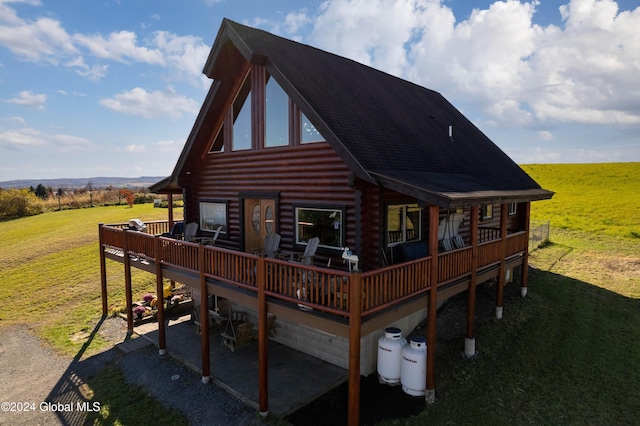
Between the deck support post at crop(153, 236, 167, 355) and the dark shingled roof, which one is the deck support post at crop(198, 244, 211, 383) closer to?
the deck support post at crop(153, 236, 167, 355)

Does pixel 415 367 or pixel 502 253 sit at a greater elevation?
pixel 502 253

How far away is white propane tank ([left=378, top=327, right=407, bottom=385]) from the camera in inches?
347

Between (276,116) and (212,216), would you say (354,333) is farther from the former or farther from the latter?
(212,216)

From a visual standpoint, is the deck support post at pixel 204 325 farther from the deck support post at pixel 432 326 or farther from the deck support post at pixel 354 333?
the deck support post at pixel 432 326

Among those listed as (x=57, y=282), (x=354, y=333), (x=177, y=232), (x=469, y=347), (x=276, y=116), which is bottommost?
(x=57, y=282)

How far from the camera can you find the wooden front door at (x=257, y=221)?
1201 centimetres

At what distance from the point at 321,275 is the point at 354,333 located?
1.23m

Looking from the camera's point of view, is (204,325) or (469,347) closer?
(204,325)

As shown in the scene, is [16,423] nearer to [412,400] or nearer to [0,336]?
[0,336]

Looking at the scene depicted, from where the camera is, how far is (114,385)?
31.5ft

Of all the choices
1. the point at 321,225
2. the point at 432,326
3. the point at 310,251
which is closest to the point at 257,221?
the point at 321,225

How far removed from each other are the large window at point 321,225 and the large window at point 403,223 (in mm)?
1324

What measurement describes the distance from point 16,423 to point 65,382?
1.66 m

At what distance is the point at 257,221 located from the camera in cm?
1249
